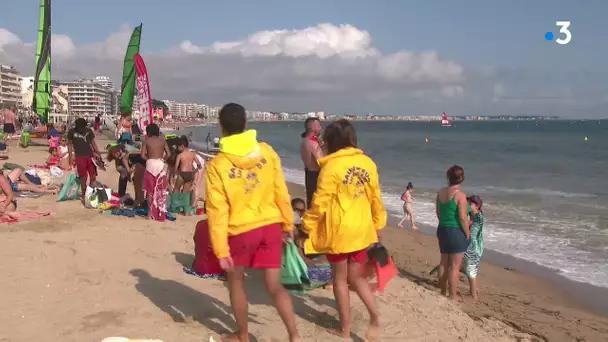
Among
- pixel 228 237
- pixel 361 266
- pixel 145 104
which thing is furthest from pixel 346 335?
pixel 145 104

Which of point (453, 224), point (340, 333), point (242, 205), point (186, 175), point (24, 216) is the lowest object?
point (340, 333)

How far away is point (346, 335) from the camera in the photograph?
3793 millimetres

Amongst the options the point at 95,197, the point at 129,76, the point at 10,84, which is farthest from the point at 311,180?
the point at 10,84

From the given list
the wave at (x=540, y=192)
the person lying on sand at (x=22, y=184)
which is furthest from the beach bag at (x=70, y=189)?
the wave at (x=540, y=192)

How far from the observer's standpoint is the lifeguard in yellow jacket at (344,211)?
3416 millimetres

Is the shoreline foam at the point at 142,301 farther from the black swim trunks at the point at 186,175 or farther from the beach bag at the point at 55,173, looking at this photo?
the beach bag at the point at 55,173

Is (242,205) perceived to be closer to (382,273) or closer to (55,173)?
(382,273)

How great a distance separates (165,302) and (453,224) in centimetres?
285

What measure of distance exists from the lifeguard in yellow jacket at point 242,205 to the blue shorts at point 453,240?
2505 mm

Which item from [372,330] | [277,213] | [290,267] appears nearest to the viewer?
[277,213]

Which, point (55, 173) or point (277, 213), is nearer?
point (277, 213)

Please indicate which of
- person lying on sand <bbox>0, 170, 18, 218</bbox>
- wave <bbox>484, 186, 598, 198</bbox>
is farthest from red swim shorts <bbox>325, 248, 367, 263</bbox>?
wave <bbox>484, 186, 598, 198</bbox>

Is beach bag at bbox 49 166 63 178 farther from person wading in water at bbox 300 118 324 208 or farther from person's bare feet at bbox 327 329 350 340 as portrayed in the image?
person's bare feet at bbox 327 329 350 340

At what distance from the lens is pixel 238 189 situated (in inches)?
121
